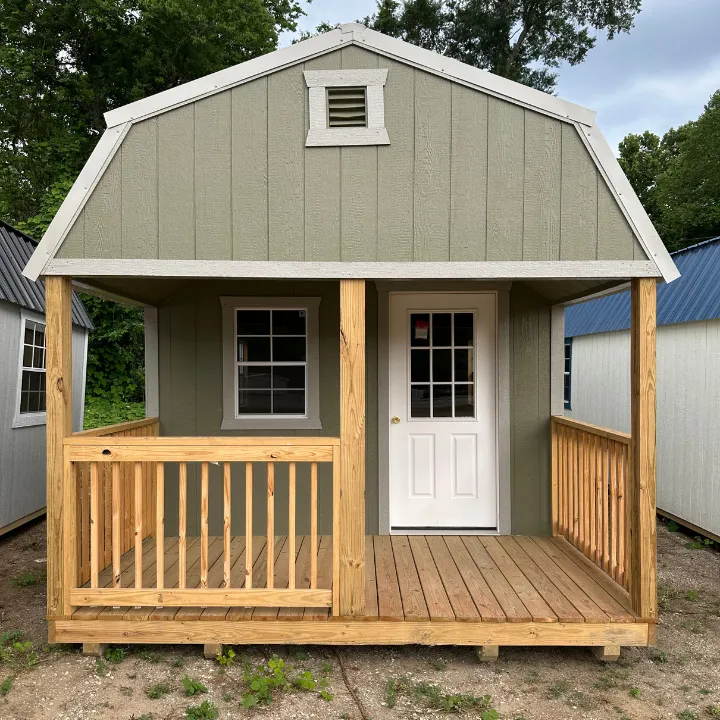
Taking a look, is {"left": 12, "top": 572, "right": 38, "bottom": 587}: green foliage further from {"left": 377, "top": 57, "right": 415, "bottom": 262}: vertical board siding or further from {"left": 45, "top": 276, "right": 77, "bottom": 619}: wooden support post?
{"left": 377, "top": 57, "right": 415, "bottom": 262}: vertical board siding

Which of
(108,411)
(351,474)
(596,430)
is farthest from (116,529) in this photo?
(108,411)

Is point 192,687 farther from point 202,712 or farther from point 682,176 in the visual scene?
point 682,176

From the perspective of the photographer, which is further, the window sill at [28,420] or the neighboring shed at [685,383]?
the window sill at [28,420]

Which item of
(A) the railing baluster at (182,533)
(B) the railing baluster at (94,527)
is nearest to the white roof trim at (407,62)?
(B) the railing baluster at (94,527)

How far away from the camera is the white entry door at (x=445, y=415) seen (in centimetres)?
480

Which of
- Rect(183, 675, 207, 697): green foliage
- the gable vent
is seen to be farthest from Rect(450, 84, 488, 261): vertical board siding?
Rect(183, 675, 207, 697): green foliage

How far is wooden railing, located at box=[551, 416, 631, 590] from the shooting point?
11.9 feet

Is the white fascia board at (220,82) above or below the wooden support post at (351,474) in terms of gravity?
above

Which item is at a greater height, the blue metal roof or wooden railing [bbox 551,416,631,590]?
the blue metal roof

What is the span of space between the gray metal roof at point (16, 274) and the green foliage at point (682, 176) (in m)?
18.8

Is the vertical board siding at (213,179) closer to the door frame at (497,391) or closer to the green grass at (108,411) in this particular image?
the door frame at (497,391)

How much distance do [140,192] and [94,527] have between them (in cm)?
195

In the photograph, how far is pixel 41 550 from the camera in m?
5.42

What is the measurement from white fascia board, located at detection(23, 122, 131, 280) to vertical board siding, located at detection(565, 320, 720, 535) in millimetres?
5172
